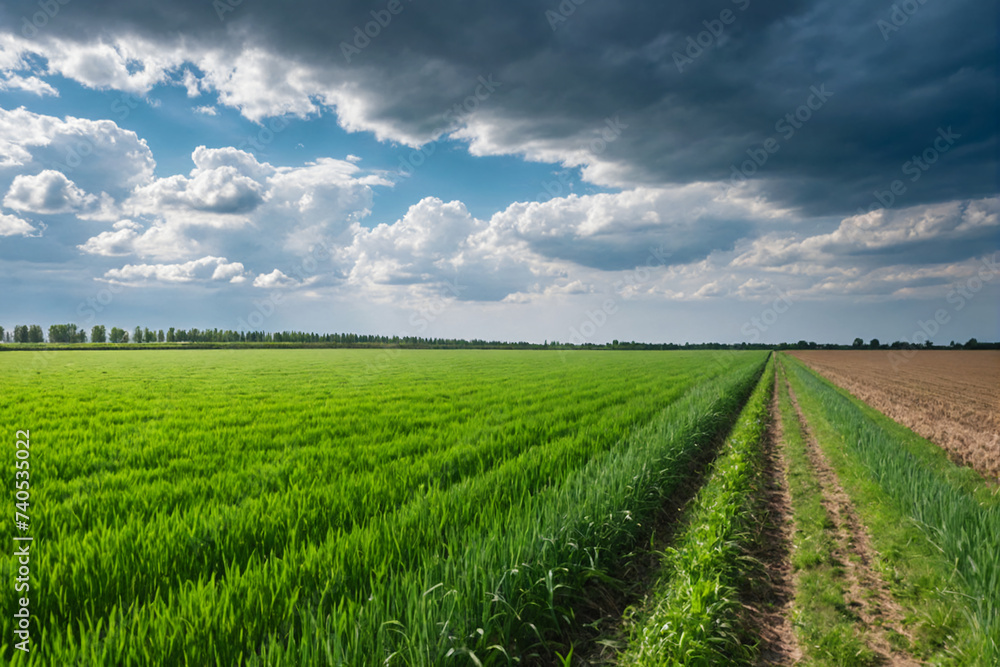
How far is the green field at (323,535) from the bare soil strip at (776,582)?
147 cm

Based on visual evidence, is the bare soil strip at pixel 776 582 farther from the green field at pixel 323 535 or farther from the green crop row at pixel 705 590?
the green field at pixel 323 535

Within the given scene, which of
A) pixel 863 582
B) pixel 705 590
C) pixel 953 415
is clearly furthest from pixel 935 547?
pixel 953 415

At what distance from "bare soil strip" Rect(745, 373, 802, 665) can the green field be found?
1.47m

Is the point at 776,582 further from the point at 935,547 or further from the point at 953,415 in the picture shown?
the point at 953,415

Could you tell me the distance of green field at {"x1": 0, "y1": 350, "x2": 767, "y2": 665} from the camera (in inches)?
120

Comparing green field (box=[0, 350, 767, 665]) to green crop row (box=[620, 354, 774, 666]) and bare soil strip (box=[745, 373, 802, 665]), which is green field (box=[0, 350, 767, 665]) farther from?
bare soil strip (box=[745, 373, 802, 665])

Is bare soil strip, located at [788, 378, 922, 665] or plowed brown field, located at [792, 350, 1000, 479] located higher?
plowed brown field, located at [792, 350, 1000, 479]

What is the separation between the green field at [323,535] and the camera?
304 cm

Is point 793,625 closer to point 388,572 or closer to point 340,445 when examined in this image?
point 388,572

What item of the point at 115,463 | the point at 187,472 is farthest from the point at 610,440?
Result: the point at 115,463

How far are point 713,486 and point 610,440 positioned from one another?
2.54 meters

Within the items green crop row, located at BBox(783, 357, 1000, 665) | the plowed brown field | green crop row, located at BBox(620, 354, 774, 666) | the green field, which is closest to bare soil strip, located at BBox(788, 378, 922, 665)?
green crop row, located at BBox(783, 357, 1000, 665)

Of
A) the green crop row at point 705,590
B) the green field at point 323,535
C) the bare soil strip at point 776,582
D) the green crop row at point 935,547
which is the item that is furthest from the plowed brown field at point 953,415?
the green crop row at point 705,590

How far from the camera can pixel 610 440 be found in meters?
10.2
